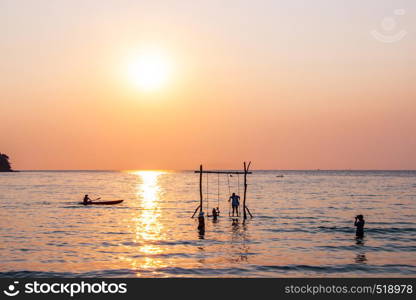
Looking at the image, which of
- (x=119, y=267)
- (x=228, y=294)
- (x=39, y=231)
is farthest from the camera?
(x=39, y=231)

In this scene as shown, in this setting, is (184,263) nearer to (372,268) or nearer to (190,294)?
(190,294)

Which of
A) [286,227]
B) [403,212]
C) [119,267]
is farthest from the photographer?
[403,212]

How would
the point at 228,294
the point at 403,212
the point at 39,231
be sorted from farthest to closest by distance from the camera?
the point at 403,212 → the point at 39,231 → the point at 228,294

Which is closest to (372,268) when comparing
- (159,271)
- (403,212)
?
(159,271)

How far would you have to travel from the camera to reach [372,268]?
2609 cm

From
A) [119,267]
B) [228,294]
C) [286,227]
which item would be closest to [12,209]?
[286,227]

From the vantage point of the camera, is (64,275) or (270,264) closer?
(64,275)

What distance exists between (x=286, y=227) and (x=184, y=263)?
63.7ft

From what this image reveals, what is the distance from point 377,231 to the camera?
41.8 metres

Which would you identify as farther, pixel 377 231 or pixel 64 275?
pixel 377 231

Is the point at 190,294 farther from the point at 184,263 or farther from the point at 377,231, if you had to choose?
the point at 377,231

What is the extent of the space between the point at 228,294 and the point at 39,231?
84.3 feet

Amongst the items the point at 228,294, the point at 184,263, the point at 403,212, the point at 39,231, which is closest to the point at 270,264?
the point at 184,263

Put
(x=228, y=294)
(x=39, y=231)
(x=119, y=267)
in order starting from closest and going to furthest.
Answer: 1. (x=228, y=294)
2. (x=119, y=267)
3. (x=39, y=231)
